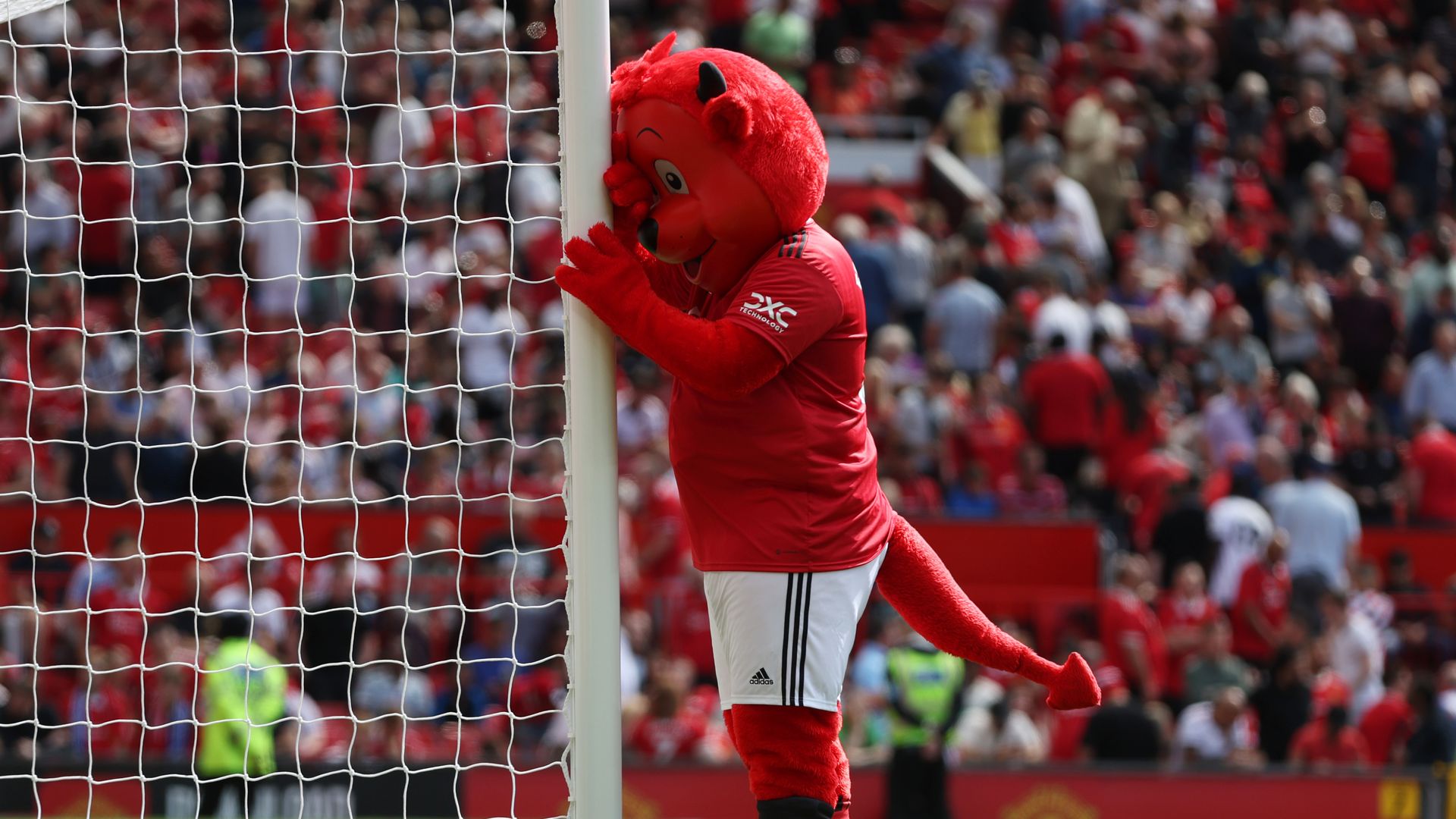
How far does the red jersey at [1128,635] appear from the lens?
8922mm

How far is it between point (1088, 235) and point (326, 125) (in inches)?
188

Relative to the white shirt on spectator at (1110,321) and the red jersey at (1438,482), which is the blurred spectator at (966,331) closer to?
the white shirt on spectator at (1110,321)

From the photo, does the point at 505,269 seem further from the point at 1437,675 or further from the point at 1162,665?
the point at 1437,675

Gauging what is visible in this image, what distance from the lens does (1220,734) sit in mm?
8531

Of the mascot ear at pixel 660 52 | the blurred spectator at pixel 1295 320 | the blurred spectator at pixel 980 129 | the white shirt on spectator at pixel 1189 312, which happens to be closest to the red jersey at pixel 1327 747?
the white shirt on spectator at pixel 1189 312

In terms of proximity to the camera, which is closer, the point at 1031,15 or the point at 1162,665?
the point at 1162,665

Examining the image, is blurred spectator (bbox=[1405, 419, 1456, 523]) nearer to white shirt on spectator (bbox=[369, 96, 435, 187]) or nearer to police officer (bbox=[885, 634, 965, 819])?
police officer (bbox=[885, 634, 965, 819])

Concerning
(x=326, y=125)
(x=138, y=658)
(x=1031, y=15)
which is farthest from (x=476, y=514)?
(x=1031, y=15)

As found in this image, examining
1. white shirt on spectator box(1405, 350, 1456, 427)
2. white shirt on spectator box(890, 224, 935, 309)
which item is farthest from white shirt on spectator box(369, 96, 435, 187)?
white shirt on spectator box(1405, 350, 1456, 427)

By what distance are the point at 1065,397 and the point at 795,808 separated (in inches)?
278

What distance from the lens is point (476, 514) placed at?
9156 millimetres

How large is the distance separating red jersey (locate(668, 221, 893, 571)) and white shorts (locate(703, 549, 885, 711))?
0.03 metres

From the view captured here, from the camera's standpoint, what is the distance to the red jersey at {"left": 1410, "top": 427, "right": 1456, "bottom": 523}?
34.9ft

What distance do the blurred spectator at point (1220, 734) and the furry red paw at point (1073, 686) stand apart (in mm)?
4625
